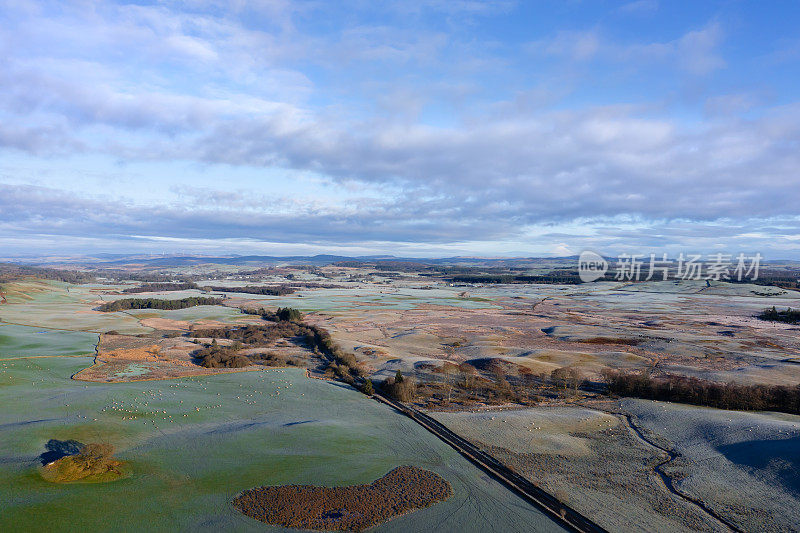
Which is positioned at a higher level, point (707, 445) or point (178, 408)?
point (707, 445)

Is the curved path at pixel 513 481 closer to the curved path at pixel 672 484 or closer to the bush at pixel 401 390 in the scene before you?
the bush at pixel 401 390

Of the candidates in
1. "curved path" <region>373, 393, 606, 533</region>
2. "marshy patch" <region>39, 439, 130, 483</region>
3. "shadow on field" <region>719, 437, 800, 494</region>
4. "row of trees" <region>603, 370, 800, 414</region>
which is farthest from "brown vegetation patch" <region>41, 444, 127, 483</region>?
"row of trees" <region>603, 370, 800, 414</region>

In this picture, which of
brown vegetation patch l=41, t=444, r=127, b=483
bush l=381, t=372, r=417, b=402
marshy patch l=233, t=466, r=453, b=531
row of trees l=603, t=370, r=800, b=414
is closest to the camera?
marshy patch l=233, t=466, r=453, b=531

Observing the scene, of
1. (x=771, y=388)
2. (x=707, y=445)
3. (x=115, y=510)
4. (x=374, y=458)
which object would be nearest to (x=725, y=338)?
(x=771, y=388)

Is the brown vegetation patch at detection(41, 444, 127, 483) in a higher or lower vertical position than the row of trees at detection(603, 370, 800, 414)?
lower

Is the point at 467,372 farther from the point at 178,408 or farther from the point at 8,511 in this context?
the point at 8,511

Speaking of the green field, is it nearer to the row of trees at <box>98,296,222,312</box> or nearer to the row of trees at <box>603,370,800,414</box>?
the row of trees at <box>603,370,800,414</box>

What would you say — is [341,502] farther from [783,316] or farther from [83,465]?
[783,316]

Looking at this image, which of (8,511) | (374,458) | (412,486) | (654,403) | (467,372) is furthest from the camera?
(467,372)
